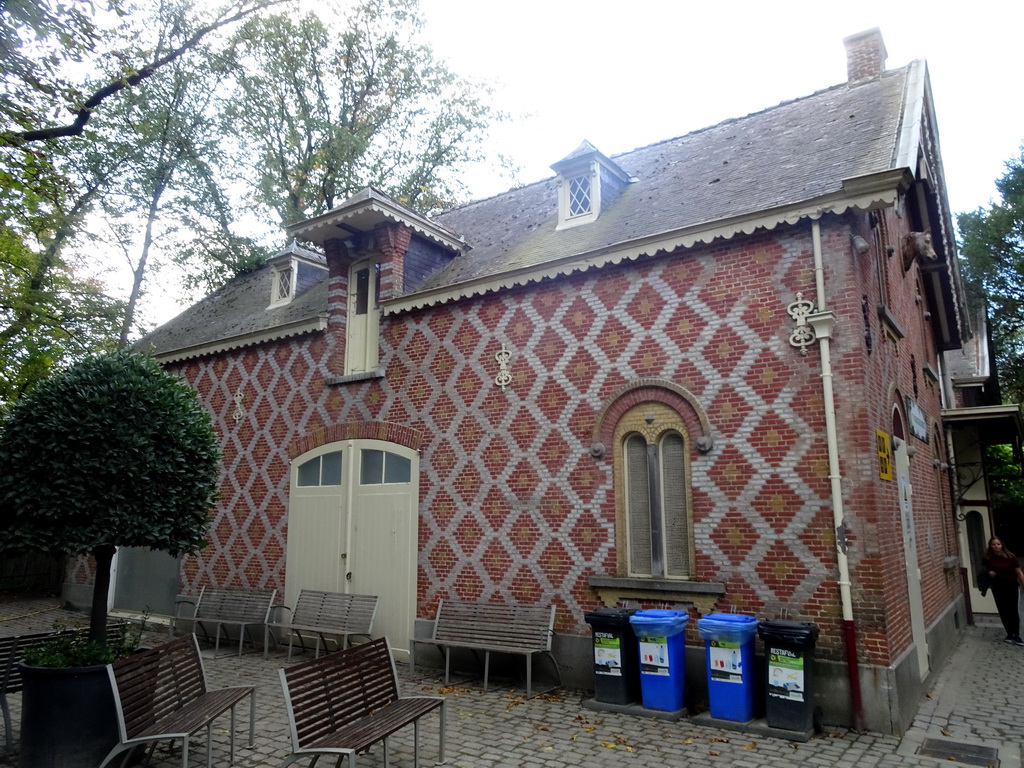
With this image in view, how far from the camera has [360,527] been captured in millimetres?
11492

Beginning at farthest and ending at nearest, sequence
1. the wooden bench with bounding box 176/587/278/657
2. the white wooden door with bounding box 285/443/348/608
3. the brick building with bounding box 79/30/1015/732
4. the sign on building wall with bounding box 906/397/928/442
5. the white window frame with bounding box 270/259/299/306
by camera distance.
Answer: the white window frame with bounding box 270/259/299/306 < the wooden bench with bounding box 176/587/278/657 < the white wooden door with bounding box 285/443/348/608 < the sign on building wall with bounding box 906/397/928/442 < the brick building with bounding box 79/30/1015/732

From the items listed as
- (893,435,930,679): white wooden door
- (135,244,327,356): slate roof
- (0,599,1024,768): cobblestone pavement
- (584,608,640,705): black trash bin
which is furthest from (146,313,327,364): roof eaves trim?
(893,435,930,679): white wooden door

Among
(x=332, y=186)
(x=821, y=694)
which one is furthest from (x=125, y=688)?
(x=332, y=186)

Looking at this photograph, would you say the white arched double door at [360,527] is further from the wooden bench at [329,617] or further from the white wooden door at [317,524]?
the wooden bench at [329,617]

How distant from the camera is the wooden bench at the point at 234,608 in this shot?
469 inches

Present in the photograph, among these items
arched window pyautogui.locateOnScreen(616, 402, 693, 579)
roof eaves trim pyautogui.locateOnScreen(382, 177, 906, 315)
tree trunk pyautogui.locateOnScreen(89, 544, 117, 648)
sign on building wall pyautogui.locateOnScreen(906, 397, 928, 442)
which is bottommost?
tree trunk pyautogui.locateOnScreen(89, 544, 117, 648)

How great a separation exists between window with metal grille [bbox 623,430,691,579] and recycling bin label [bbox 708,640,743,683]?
116 centimetres

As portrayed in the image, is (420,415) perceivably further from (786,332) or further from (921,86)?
(921,86)

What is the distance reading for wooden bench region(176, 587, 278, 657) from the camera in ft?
39.1

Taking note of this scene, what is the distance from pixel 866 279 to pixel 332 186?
60.6 ft

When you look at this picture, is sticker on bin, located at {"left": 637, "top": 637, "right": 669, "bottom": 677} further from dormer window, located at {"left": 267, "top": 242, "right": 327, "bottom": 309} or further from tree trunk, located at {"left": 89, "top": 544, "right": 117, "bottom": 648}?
dormer window, located at {"left": 267, "top": 242, "right": 327, "bottom": 309}

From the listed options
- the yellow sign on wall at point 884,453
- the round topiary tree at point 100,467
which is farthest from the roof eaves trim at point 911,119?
the round topiary tree at point 100,467

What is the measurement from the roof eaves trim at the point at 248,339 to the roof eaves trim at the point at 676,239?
1689 millimetres

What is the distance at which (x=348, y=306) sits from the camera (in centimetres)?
1259
